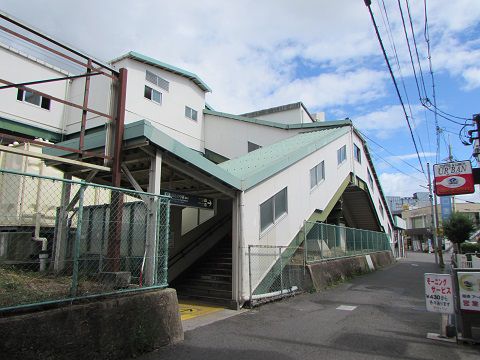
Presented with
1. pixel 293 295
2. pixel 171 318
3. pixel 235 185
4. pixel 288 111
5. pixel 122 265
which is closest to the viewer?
pixel 171 318

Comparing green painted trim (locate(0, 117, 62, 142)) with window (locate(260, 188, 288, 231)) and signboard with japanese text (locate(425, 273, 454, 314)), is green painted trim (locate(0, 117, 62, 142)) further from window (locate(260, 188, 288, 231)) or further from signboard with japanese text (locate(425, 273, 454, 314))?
signboard with japanese text (locate(425, 273, 454, 314))

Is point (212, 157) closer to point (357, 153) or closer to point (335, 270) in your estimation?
point (357, 153)

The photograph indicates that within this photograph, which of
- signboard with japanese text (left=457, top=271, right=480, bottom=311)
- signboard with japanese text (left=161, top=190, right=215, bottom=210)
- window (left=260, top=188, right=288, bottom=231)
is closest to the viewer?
signboard with japanese text (left=457, top=271, right=480, bottom=311)

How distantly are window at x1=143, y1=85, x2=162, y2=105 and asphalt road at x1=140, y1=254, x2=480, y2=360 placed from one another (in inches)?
548

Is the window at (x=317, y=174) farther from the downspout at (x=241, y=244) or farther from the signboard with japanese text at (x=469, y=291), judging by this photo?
the signboard with japanese text at (x=469, y=291)

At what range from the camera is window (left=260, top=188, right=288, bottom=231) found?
1100 centimetres

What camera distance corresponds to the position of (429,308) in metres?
6.65

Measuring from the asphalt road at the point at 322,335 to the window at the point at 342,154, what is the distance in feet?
30.6

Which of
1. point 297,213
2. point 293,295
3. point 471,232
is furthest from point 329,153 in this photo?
point 471,232

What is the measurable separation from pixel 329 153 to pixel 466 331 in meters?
11.5

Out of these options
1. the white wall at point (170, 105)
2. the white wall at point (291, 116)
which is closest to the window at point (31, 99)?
the white wall at point (170, 105)

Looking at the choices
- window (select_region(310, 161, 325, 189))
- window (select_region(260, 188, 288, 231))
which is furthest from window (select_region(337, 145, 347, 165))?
window (select_region(260, 188, 288, 231))

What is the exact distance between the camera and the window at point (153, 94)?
20006mm

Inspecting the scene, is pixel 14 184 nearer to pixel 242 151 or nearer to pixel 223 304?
pixel 223 304
